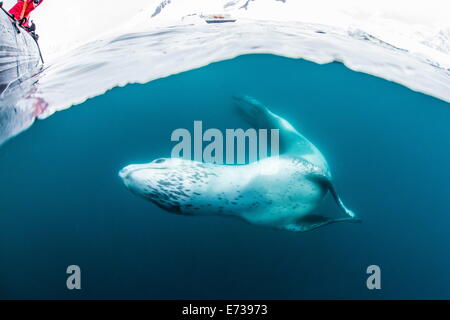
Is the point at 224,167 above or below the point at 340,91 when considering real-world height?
below

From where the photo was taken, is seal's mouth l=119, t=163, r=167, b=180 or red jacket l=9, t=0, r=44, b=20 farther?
red jacket l=9, t=0, r=44, b=20

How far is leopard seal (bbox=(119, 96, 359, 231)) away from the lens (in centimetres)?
313

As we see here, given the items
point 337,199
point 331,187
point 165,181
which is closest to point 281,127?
point 331,187

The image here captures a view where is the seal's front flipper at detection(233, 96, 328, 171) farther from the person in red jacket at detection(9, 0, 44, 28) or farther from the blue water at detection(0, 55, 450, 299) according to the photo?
the person in red jacket at detection(9, 0, 44, 28)

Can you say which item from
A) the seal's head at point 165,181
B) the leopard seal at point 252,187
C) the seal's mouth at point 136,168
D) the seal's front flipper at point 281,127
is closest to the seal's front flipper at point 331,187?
the leopard seal at point 252,187

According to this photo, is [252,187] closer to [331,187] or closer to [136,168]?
[331,187]

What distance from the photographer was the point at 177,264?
12.4 ft

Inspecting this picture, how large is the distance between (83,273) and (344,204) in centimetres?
306

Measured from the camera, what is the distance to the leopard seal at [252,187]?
3.13 meters

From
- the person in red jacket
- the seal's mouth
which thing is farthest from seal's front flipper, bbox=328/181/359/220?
the person in red jacket

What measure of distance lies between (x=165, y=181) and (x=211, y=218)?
80 cm

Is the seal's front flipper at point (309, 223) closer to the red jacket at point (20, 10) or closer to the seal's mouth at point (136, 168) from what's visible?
the seal's mouth at point (136, 168)
